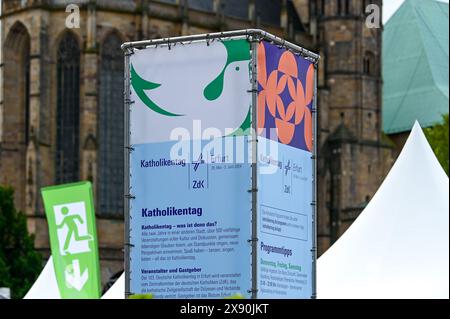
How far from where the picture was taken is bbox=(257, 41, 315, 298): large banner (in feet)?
49.0

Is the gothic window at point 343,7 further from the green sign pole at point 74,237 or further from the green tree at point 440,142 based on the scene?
the green sign pole at point 74,237

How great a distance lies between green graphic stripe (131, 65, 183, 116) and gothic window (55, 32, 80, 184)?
48499mm

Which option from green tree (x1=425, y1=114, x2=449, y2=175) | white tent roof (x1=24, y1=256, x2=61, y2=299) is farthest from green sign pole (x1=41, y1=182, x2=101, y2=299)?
green tree (x1=425, y1=114, x2=449, y2=175)

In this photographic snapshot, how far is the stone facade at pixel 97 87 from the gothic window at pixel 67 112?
0.94ft

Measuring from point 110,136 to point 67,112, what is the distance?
6.96 feet

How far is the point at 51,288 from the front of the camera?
35531 mm

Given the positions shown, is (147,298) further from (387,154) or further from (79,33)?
(387,154)

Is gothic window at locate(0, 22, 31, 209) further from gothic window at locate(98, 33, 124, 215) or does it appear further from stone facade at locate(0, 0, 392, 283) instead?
gothic window at locate(98, 33, 124, 215)

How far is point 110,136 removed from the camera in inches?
2527

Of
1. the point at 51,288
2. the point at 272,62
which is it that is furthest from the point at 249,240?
the point at 51,288

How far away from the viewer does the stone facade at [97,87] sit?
63312 mm

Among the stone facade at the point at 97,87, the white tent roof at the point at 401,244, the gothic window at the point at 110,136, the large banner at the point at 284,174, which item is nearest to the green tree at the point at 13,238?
the stone facade at the point at 97,87

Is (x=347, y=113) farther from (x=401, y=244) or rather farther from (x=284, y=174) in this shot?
(x=284, y=174)

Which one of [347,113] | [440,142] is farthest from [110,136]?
[440,142]
